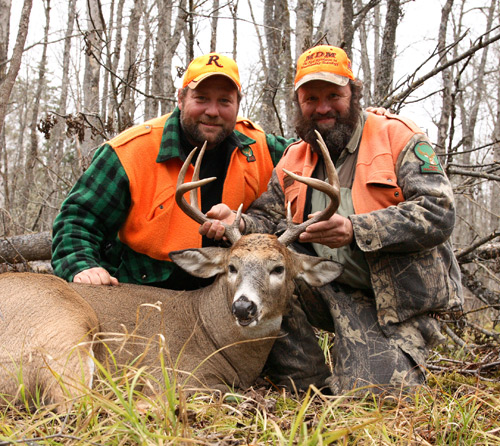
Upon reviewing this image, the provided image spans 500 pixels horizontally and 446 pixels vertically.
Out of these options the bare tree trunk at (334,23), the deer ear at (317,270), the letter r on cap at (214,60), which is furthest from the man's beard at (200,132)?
the bare tree trunk at (334,23)

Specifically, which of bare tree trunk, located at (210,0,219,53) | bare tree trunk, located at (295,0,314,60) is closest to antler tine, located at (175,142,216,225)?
bare tree trunk, located at (295,0,314,60)

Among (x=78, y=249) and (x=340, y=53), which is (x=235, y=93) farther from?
(x=78, y=249)

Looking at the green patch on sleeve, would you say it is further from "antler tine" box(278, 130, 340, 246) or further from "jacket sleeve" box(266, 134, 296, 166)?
"jacket sleeve" box(266, 134, 296, 166)

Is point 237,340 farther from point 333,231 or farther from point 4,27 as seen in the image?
point 4,27

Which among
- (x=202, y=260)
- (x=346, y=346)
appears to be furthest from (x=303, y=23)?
(x=346, y=346)

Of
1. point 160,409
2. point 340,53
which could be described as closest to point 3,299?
point 160,409

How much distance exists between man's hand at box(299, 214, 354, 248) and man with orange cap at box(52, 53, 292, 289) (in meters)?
1.41

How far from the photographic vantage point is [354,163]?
469 cm

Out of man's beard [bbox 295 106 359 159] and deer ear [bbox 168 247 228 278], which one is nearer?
deer ear [bbox 168 247 228 278]

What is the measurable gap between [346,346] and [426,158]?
1.67m

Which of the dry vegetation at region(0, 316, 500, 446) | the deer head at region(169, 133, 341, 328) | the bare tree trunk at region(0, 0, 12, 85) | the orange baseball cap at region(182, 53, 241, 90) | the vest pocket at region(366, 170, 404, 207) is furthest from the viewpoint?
the bare tree trunk at region(0, 0, 12, 85)

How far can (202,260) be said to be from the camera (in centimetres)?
457

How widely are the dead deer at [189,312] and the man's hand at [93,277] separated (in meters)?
0.12

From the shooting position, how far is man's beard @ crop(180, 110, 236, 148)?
17.1 ft
